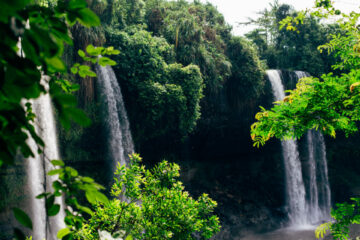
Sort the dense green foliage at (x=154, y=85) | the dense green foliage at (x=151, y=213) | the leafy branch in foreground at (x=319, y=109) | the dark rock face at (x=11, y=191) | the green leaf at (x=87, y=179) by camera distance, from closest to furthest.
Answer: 1. the green leaf at (x=87, y=179)
2. the leafy branch in foreground at (x=319, y=109)
3. the dense green foliage at (x=151, y=213)
4. the dark rock face at (x=11, y=191)
5. the dense green foliage at (x=154, y=85)

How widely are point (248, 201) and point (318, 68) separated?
9788 mm

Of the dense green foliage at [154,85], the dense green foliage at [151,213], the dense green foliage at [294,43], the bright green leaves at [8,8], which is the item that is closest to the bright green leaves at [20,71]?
the bright green leaves at [8,8]

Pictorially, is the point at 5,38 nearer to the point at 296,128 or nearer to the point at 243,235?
the point at 296,128

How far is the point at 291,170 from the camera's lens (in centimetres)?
1573

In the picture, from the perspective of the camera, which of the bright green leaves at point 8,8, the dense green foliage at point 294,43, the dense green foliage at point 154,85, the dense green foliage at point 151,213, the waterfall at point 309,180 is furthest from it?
the dense green foliage at point 294,43

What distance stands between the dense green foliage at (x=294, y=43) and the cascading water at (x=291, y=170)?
3.56 m

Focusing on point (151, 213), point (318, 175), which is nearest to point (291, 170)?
point (318, 175)

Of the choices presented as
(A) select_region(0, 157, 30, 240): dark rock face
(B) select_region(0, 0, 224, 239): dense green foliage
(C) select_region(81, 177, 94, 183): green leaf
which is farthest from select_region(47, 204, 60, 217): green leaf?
(A) select_region(0, 157, 30, 240): dark rock face

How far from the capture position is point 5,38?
25.6 inches

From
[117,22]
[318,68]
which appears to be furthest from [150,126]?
[318,68]

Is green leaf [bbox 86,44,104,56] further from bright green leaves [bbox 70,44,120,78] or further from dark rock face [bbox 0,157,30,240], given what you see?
dark rock face [bbox 0,157,30,240]

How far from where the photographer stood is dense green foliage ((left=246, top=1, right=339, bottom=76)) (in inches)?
723

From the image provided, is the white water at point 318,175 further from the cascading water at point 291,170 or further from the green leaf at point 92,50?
the green leaf at point 92,50

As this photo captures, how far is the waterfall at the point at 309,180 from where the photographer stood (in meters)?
15.4
